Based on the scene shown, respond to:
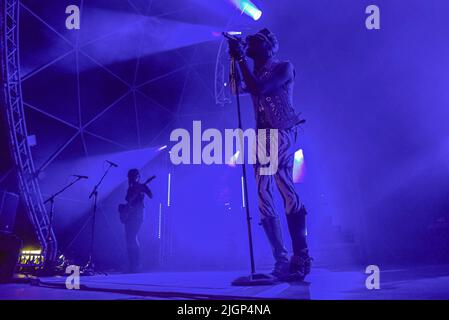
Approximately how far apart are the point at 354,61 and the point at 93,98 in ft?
21.7

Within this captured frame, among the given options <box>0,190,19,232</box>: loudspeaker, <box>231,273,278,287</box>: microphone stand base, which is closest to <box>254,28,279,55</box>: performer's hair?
<box>231,273,278,287</box>: microphone stand base

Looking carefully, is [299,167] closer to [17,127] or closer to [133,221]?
[133,221]

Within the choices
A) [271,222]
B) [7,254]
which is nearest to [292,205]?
[271,222]

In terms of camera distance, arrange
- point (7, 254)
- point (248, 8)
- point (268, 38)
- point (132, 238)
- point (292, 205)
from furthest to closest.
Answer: point (248, 8)
point (132, 238)
point (7, 254)
point (268, 38)
point (292, 205)

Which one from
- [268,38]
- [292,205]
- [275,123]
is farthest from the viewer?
[268,38]

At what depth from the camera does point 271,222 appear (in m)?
2.51

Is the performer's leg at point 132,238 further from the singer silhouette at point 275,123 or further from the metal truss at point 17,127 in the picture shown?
the singer silhouette at point 275,123

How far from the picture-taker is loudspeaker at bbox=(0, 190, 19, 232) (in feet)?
14.2

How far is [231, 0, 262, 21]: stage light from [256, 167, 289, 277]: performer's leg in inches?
243

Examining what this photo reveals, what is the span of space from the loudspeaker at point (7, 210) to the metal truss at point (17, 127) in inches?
50.7

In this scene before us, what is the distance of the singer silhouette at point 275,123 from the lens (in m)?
2.41

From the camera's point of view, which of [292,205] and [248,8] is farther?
[248,8]

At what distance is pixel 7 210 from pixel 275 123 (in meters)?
4.46

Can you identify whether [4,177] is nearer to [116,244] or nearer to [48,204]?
[48,204]
